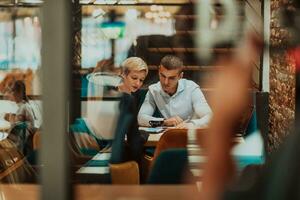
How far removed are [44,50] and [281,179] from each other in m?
0.55

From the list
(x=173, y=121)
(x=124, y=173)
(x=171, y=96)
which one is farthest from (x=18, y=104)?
(x=171, y=96)

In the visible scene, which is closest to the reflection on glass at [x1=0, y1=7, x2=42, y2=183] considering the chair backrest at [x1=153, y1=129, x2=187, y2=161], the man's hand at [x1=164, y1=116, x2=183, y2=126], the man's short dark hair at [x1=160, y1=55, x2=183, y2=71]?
the chair backrest at [x1=153, y1=129, x2=187, y2=161]

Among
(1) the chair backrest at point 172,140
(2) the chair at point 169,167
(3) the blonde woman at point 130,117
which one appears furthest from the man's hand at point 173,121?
(2) the chair at point 169,167

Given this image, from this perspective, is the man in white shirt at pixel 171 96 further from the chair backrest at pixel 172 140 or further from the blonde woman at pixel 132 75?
the chair backrest at pixel 172 140

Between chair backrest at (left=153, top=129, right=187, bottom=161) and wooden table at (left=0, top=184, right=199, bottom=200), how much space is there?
637 millimetres

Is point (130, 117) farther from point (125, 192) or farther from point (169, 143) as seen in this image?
point (125, 192)

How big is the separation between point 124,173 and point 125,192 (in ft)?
1.89

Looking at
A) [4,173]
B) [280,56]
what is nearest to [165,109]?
[4,173]

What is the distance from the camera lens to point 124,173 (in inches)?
99.6

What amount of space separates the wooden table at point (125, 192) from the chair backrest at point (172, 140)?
64 cm

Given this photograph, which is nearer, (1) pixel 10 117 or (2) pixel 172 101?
(1) pixel 10 117

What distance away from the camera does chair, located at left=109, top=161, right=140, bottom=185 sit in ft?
7.09

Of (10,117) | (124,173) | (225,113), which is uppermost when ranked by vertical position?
(225,113)

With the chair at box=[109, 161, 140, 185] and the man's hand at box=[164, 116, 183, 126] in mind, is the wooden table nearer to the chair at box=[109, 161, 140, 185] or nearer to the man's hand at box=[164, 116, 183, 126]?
the chair at box=[109, 161, 140, 185]
